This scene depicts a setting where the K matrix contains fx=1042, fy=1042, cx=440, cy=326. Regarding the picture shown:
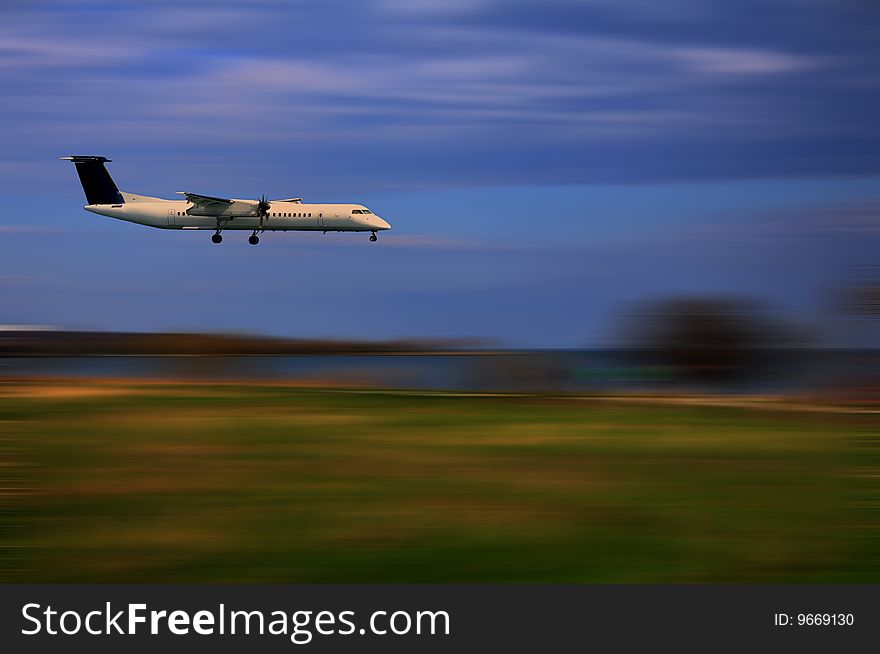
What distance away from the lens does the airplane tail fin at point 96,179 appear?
70500 millimetres

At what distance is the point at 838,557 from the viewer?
13.6 meters

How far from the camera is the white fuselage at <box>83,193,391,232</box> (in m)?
63.4

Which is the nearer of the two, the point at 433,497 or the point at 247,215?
the point at 433,497

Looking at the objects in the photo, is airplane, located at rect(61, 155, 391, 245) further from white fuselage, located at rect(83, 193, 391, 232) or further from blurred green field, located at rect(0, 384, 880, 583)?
blurred green field, located at rect(0, 384, 880, 583)

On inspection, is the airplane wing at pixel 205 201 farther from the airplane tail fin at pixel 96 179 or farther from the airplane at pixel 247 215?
the airplane tail fin at pixel 96 179

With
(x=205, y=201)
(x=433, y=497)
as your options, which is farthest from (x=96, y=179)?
(x=433, y=497)

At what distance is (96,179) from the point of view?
233ft

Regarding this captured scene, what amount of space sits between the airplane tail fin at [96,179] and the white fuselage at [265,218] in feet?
18.8

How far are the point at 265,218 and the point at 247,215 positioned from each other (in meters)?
1.16

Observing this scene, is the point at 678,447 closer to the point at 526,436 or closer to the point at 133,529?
the point at 526,436

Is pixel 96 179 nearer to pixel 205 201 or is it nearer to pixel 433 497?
pixel 205 201

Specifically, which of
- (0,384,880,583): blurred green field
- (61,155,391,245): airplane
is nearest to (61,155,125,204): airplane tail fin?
(61,155,391,245): airplane

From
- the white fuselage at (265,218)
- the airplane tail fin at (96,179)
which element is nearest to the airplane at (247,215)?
the white fuselage at (265,218)

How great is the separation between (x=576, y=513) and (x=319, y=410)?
16.3 m
